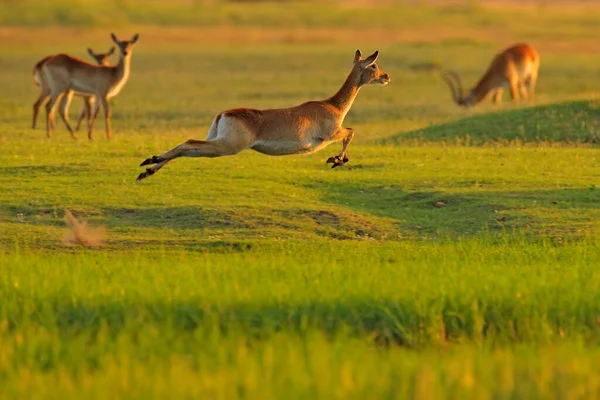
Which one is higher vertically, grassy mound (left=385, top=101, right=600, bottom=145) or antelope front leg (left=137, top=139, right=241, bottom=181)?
grassy mound (left=385, top=101, right=600, bottom=145)

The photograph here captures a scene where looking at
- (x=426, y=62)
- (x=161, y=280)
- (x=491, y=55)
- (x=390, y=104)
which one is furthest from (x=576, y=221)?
(x=491, y=55)

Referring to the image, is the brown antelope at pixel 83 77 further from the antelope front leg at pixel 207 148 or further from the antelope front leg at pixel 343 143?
the antelope front leg at pixel 207 148

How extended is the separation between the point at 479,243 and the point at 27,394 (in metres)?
5.96

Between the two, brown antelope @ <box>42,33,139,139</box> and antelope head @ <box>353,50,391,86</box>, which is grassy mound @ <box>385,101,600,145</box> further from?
antelope head @ <box>353,50,391,86</box>

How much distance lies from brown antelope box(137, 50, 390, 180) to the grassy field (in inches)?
26.8

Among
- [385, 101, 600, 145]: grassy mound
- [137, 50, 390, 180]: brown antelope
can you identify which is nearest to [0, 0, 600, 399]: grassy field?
[385, 101, 600, 145]: grassy mound

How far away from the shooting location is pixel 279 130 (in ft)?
41.4

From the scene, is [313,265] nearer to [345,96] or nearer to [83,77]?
[345,96]

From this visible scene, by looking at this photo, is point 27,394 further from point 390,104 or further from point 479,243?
point 390,104

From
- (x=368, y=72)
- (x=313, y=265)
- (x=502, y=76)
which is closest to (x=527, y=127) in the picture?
(x=368, y=72)

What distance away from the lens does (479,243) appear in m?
11.6

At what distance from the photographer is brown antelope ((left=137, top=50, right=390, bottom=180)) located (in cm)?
1222

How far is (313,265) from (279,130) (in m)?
3.06

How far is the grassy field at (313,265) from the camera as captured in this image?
683 cm
